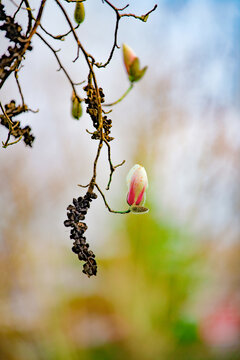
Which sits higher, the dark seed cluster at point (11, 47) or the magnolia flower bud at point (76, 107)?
the magnolia flower bud at point (76, 107)

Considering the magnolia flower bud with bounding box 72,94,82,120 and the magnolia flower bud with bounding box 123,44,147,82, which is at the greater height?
the magnolia flower bud with bounding box 72,94,82,120

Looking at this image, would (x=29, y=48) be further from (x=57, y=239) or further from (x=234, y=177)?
(x=234, y=177)

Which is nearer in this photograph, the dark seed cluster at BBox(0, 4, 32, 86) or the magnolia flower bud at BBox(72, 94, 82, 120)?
the dark seed cluster at BBox(0, 4, 32, 86)

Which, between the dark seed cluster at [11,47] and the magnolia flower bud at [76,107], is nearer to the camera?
the dark seed cluster at [11,47]

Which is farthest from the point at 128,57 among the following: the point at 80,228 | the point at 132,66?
the point at 80,228

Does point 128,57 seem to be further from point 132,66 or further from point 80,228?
point 80,228
